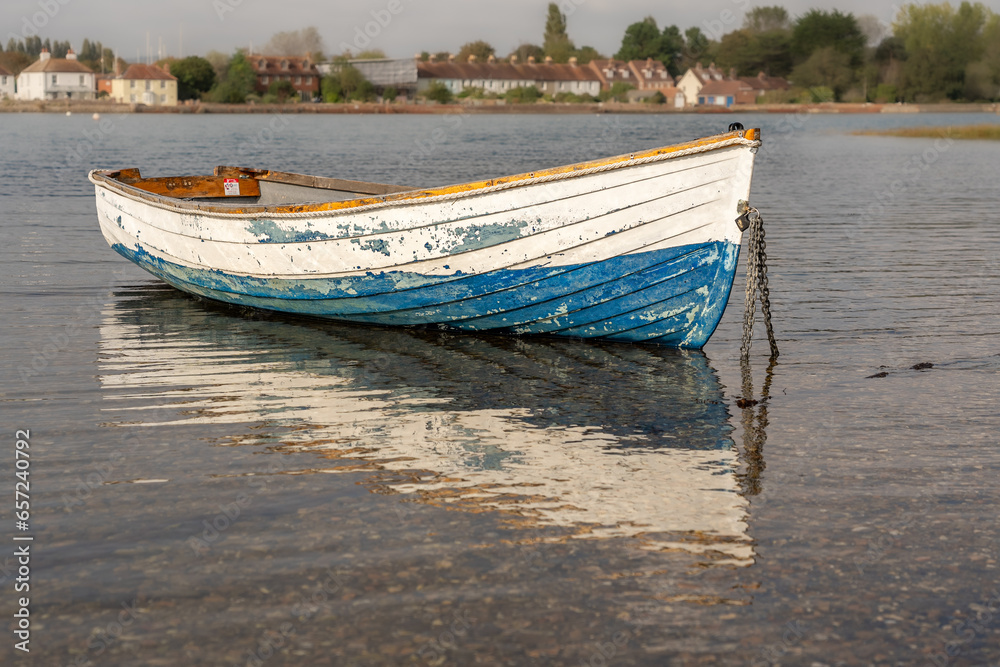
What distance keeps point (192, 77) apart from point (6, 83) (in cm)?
5003

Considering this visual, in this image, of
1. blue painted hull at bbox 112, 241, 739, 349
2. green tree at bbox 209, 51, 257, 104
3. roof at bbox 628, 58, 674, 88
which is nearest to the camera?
blue painted hull at bbox 112, 241, 739, 349

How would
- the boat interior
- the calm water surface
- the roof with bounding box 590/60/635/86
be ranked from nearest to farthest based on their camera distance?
the calm water surface
the boat interior
the roof with bounding box 590/60/635/86

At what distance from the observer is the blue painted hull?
9.13 metres

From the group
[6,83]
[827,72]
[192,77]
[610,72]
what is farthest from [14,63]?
[827,72]


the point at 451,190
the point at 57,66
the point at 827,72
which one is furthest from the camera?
the point at 827,72

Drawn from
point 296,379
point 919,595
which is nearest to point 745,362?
point 296,379

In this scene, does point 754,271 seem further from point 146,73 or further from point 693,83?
point 693,83

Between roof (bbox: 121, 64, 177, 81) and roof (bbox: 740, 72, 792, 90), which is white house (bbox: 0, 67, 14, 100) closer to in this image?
roof (bbox: 121, 64, 177, 81)

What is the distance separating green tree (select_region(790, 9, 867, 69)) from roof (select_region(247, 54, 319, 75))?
278 feet

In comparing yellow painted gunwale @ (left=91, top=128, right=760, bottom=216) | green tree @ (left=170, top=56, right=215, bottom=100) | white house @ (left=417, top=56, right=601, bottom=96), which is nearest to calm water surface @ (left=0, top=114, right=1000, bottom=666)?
yellow painted gunwale @ (left=91, top=128, right=760, bottom=216)

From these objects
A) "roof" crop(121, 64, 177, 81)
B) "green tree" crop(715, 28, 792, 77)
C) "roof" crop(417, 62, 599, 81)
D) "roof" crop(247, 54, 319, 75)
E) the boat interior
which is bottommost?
the boat interior

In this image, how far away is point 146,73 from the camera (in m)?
142

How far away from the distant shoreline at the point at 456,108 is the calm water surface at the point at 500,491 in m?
133

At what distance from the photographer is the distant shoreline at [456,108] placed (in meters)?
137
